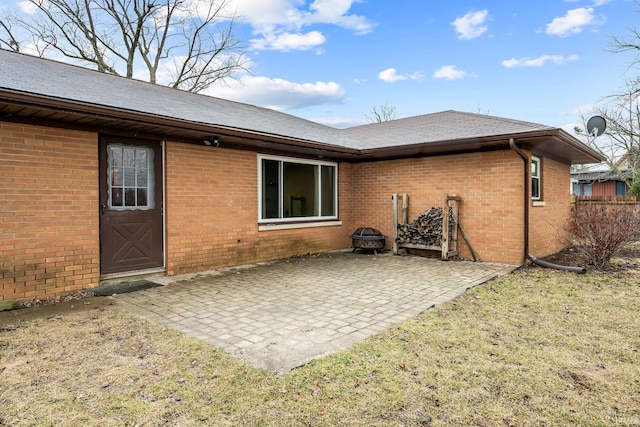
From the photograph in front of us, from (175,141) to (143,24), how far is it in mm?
15415

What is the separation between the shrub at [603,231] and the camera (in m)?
7.06

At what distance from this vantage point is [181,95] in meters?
→ 8.56

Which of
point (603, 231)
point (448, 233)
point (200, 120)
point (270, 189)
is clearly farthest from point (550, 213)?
point (200, 120)

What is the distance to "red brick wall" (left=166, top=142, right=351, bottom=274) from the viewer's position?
652 cm

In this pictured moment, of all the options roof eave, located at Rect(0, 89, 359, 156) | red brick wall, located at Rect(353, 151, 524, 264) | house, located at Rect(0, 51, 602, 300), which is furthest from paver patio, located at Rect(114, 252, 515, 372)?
roof eave, located at Rect(0, 89, 359, 156)

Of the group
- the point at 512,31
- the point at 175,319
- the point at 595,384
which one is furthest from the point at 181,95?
the point at 512,31

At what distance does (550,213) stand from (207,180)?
8.72 meters

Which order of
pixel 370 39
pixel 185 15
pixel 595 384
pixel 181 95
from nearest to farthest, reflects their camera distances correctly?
pixel 595 384, pixel 181 95, pixel 370 39, pixel 185 15

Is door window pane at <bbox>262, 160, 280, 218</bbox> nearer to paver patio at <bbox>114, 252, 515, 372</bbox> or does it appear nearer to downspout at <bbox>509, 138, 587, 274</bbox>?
paver patio at <bbox>114, 252, 515, 372</bbox>

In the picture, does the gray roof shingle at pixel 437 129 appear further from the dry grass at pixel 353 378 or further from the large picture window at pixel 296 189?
the dry grass at pixel 353 378

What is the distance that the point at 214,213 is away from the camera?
23.4ft

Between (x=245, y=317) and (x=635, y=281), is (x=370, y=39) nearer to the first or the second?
(x=635, y=281)

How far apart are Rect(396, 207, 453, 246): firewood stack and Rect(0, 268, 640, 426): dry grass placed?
436cm

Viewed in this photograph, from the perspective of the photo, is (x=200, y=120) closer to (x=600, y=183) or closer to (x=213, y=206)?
(x=213, y=206)
